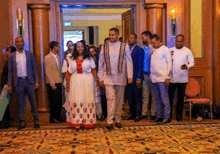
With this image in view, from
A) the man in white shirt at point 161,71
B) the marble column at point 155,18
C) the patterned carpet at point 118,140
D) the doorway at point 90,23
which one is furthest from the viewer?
the doorway at point 90,23

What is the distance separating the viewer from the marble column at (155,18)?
7000mm

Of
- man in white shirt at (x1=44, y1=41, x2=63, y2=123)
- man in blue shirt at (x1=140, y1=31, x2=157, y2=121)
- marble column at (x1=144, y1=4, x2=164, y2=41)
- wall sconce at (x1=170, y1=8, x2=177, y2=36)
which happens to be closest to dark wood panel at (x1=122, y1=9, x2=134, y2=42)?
marble column at (x1=144, y1=4, x2=164, y2=41)

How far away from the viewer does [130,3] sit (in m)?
7.23

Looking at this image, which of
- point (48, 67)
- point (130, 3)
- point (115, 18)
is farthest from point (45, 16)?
point (115, 18)

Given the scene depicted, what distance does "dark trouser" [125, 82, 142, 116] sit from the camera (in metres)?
6.19

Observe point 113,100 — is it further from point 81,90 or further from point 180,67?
point 180,67

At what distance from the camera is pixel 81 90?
5.38 meters

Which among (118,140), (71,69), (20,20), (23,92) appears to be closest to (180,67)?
(71,69)

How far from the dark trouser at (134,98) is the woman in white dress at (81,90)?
1.02 meters

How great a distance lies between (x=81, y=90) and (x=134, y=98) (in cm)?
136

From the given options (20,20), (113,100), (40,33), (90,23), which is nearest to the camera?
(113,100)

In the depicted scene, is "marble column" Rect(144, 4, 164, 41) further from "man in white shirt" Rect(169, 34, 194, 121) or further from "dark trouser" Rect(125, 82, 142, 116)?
"dark trouser" Rect(125, 82, 142, 116)

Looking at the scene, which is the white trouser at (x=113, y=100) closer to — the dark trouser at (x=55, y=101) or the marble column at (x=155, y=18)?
the dark trouser at (x=55, y=101)

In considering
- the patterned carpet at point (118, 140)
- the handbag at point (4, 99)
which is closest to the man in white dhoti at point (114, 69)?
the patterned carpet at point (118, 140)
